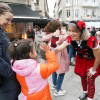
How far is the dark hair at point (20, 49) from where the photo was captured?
1.24m

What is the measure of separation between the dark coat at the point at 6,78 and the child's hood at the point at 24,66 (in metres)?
0.11

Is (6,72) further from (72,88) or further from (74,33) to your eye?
(72,88)

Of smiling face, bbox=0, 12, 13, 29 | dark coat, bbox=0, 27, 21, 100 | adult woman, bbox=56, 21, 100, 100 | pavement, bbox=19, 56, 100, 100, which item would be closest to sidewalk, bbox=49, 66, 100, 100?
Result: pavement, bbox=19, 56, 100, 100

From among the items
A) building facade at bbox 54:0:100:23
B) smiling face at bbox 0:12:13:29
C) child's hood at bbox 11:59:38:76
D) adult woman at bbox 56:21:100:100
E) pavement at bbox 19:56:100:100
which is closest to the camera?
child's hood at bbox 11:59:38:76

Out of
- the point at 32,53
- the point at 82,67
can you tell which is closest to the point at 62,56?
the point at 82,67

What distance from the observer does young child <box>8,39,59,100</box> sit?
4.08 ft

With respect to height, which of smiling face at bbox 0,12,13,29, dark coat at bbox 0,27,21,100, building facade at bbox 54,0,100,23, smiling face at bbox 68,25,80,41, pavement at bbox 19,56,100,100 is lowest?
pavement at bbox 19,56,100,100

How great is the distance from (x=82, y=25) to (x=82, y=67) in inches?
32.2

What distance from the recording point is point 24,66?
4.08 feet

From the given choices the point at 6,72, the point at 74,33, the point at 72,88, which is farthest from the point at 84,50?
the point at 72,88

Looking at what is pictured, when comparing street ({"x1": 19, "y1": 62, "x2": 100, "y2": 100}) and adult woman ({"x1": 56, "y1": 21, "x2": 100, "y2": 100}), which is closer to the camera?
adult woman ({"x1": 56, "y1": 21, "x2": 100, "y2": 100})

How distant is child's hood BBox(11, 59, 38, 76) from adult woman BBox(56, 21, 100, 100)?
2.19 ft

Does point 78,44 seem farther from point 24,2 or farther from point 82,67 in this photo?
point 24,2

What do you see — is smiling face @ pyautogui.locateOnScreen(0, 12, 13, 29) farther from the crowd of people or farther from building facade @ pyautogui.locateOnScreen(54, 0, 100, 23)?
building facade @ pyautogui.locateOnScreen(54, 0, 100, 23)
